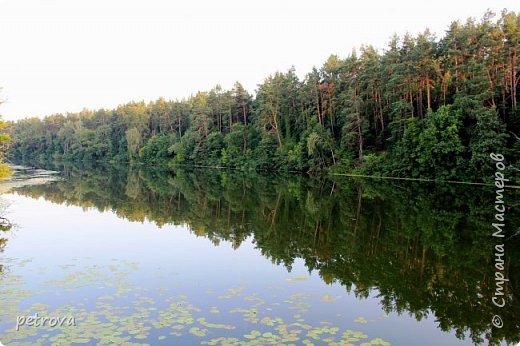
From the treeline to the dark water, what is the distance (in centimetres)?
1286

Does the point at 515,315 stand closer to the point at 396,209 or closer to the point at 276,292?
the point at 276,292

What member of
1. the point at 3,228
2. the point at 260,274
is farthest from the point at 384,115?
the point at 3,228

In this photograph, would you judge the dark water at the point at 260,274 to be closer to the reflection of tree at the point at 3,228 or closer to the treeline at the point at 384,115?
the reflection of tree at the point at 3,228

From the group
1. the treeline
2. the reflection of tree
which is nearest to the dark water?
the reflection of tree

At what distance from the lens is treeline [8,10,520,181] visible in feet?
120

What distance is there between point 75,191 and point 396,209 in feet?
92.8

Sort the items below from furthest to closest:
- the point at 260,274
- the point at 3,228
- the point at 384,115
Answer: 1. the point at 384,115
2. the point at 3,228
3. the point at 260,274

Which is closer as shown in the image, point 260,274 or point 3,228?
point 260,274

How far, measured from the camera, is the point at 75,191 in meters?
37.5

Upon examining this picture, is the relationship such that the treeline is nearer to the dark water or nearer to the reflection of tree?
the dark water

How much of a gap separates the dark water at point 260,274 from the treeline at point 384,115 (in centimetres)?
1286

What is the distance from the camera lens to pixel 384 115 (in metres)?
53.7

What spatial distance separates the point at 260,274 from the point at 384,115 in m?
44.8

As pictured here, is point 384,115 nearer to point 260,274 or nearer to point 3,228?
point 260,274
